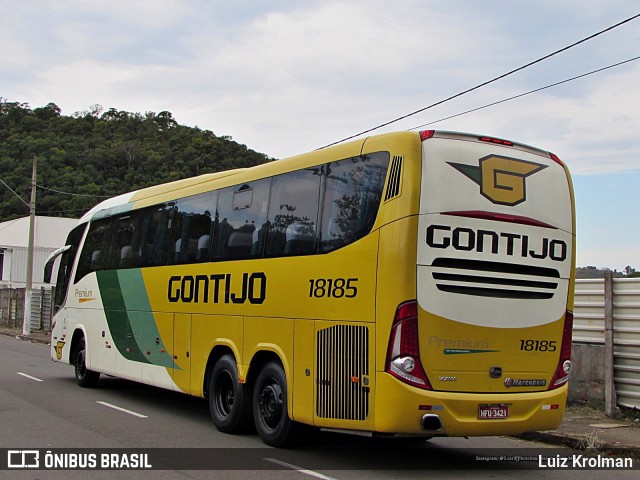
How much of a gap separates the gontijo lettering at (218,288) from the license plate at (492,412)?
3.21 meters

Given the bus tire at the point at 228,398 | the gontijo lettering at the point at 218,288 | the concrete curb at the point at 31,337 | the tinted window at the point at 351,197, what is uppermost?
the tinted window at the point at 351,197

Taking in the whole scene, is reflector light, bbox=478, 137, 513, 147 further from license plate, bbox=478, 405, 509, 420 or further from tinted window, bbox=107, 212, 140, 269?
tinted window, bbox=107, 212, 140, 269

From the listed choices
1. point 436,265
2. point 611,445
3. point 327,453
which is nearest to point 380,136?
point 436,265

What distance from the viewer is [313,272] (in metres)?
9.05

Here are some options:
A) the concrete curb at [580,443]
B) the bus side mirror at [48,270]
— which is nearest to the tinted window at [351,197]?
the concrete curb at [580,443]

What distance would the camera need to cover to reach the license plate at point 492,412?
8.08 metres

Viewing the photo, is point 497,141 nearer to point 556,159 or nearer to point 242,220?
point 556,159

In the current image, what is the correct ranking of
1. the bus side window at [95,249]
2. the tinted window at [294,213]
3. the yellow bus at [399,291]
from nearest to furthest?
1. the yellow bus at [399,291]
2. the tinted window at [294,213]
3. the bus side window at [95,249]

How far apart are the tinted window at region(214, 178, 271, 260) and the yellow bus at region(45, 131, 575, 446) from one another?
1.3 inches

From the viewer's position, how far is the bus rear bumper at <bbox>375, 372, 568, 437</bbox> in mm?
7734

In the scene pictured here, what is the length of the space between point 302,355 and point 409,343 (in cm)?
167

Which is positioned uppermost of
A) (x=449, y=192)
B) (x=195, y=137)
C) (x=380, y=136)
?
(x=195, y=137)

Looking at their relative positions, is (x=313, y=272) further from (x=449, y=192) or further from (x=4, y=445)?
(x=4, y=445)

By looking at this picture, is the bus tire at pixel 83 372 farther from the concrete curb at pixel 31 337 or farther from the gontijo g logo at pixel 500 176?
the concrete curb at pixel 31 337
